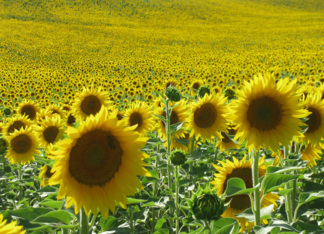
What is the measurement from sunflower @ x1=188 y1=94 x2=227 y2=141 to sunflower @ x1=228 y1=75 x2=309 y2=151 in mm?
1402

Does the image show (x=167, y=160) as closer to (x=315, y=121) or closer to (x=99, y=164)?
(x=315, y=121)

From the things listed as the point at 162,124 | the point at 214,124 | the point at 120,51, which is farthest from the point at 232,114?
the point at 120,51

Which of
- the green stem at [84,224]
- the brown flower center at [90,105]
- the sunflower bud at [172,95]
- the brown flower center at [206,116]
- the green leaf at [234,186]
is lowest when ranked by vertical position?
the green stem at [84,224]

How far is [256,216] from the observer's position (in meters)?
1.68

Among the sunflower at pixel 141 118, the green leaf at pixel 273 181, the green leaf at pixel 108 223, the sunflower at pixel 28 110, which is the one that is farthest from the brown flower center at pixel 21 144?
the green leaf at pixel 273 181

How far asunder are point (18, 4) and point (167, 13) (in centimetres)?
2008

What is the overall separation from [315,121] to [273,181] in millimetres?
903

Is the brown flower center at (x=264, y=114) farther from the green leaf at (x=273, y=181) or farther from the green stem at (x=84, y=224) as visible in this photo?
the green stem at (x=84, y=224)

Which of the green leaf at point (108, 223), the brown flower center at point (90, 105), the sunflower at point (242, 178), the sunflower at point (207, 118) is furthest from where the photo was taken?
the brown flower center at point (90, 105)

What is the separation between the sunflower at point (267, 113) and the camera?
5.99 ft

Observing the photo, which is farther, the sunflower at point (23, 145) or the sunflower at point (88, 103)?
the sunflower at point (88, 103)

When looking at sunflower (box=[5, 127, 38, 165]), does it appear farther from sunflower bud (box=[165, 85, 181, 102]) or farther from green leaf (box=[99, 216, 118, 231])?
green leaf (box=[99, 216, 118, 231])

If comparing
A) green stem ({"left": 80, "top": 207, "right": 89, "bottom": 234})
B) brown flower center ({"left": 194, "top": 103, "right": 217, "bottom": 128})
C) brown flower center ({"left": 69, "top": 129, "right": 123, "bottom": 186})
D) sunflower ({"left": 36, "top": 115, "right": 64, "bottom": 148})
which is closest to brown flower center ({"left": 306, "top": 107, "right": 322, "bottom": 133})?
brown flower center ({"left": 194, "top": 103, "right": 217, "bottom": 128})

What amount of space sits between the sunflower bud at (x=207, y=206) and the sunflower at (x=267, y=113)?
1.38 ft
